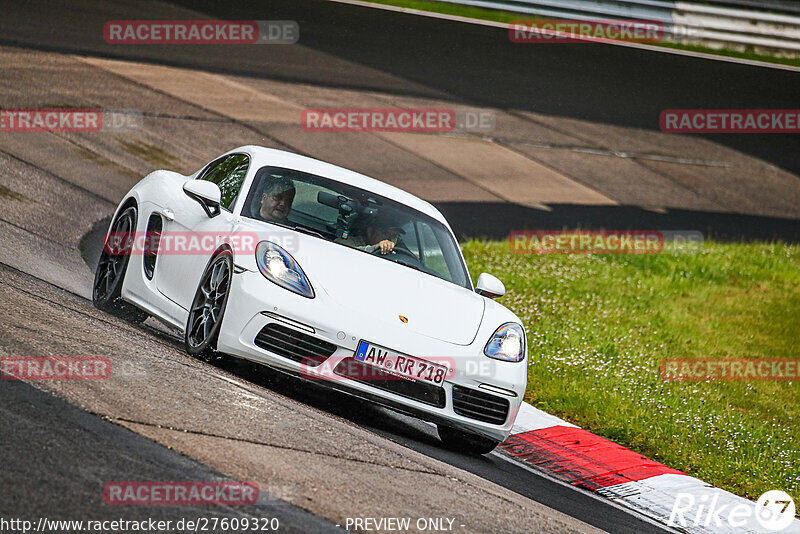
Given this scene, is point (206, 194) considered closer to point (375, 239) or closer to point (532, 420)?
point (375, 239)

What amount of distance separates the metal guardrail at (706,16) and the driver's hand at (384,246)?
1699 centimetres

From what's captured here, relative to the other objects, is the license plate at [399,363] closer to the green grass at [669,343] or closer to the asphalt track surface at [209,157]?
the asphalt track surface at [209,157]

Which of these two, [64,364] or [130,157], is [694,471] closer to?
[64,364]

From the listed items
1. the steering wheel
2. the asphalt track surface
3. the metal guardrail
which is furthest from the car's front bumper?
the metal guardrail

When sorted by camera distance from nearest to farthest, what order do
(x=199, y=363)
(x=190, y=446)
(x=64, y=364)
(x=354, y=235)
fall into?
(x=190, y=446) → (x=64, y=364) → (x=199, y=363) → (x=354, y=235)

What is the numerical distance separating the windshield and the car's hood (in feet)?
0.74

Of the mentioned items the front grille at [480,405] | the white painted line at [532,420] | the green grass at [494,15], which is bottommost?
the white painted line at [532,420]

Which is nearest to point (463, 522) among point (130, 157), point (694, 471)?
point (694, 471)

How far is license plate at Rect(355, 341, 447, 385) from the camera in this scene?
643cm

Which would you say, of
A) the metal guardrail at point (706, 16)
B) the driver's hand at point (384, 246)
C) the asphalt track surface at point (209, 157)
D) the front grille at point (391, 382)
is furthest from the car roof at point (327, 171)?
the metal guardrail at point (706, 16)

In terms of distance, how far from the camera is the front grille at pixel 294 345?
21.1ft

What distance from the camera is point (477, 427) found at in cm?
684

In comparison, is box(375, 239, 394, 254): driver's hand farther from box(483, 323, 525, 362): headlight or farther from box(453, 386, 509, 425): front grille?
box(453, 386, 509, 425): front grille

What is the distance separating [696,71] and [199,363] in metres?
18.9
